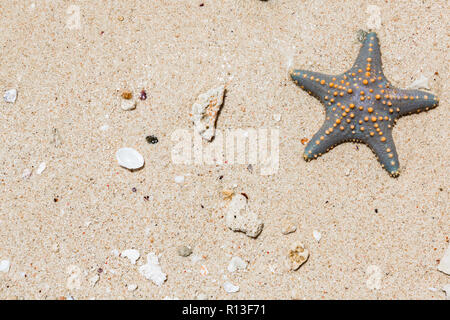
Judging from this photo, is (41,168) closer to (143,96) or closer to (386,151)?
(143,96)

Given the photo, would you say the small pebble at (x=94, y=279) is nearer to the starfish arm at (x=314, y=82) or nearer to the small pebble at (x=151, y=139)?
the small pebble at (x=151, y=139)

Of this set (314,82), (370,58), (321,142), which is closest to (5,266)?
(321,142)

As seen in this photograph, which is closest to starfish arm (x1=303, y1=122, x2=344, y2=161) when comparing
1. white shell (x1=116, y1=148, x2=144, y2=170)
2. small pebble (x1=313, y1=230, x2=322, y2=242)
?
small pebble (x1=313, y1=230, x2=322, y2=242)

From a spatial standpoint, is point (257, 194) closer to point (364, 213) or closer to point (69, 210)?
point (364, 213)

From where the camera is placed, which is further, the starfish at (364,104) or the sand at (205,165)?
the sand at (205,165)

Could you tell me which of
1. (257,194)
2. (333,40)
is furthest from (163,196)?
(333,40)
